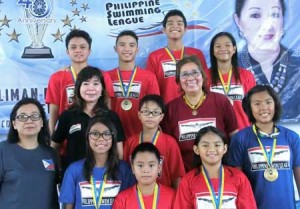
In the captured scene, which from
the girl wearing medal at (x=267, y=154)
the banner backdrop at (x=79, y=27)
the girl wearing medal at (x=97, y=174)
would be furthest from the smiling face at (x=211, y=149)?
the banner backdrop at (x=79, y=27)

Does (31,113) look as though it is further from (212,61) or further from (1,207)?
(212,61)

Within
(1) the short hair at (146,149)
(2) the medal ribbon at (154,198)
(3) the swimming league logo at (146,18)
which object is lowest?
(2) the medal ribbon at (154,198)

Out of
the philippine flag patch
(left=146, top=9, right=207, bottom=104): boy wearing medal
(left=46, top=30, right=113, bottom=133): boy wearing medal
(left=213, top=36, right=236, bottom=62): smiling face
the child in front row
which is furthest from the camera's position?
(left=146, top=9, right=207, bottom=104): boy wearing medal

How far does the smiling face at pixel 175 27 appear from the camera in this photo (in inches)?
142

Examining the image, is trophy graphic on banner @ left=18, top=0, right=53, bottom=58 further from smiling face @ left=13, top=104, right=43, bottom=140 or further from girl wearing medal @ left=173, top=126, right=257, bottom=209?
girl wearing medal @ left=173, top=126, right=257, bottom=209

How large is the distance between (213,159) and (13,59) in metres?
2.40

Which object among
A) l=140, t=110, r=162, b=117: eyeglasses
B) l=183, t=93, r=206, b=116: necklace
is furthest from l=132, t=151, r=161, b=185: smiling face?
l=183, t=93, r=206, b=116: necklace

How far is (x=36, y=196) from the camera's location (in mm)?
2543

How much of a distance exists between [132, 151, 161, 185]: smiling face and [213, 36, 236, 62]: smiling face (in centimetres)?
118

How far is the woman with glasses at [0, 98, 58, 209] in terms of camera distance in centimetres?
252

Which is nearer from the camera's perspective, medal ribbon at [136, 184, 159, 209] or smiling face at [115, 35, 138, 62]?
medal ribbon at [136, 184, 159, 209]

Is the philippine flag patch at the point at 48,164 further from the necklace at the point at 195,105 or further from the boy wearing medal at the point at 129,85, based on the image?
the necklace at the point at 195,105

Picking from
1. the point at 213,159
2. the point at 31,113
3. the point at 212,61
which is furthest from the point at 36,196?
the point at 212,61

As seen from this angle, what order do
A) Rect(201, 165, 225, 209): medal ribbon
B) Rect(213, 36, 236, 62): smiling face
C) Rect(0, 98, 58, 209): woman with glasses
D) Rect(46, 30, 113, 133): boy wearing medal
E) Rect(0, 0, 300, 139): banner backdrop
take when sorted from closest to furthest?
Rect(201, 165, 225, 209): medal ribbon < Rect(0, 98, 58, 209): woman with glasses < Rect(46, 30, 113, 133): boy wearing medal < Rect(213, 36, 236, 62): smiling face < Rect(0, 0, 300, 139): banner backdrop
